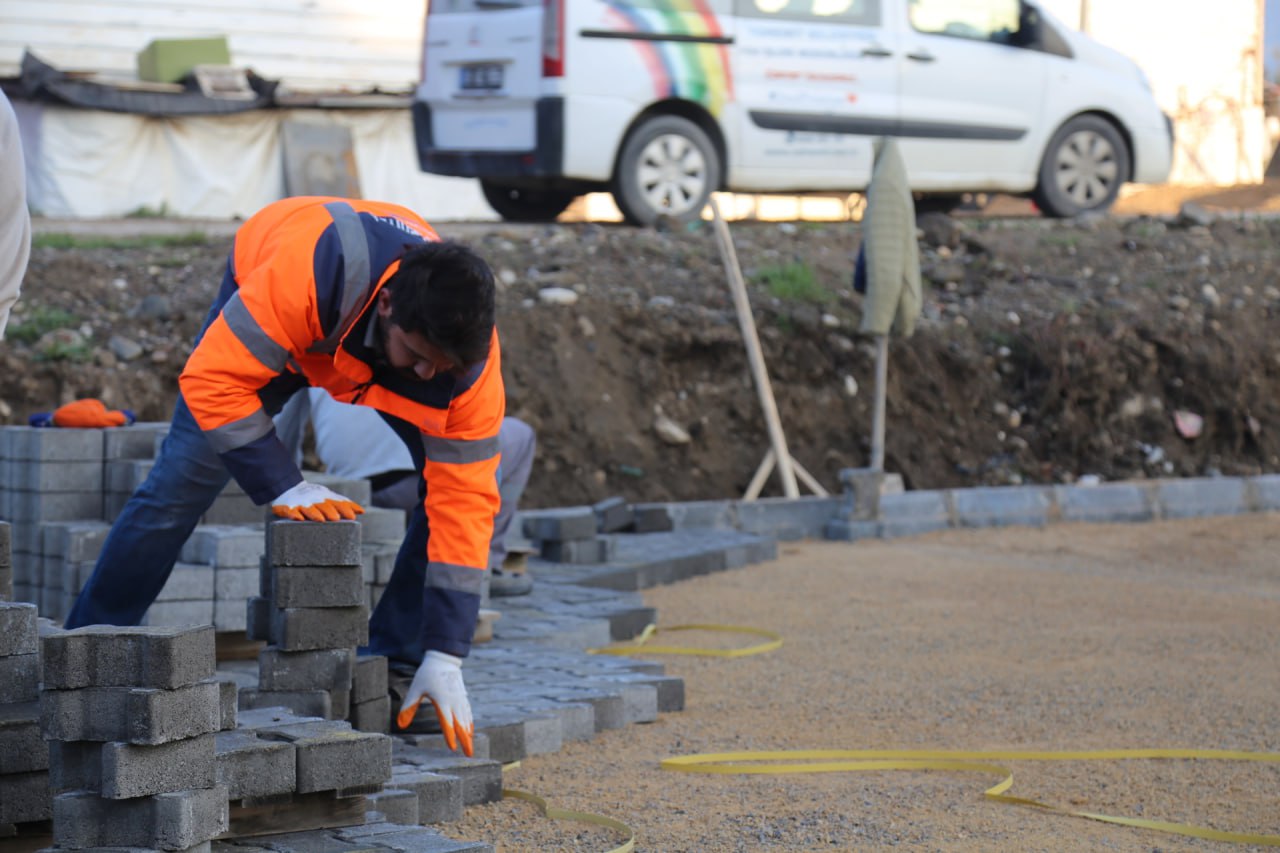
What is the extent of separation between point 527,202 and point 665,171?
1.63 metres

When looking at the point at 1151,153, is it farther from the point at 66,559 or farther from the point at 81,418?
the point at 66,559

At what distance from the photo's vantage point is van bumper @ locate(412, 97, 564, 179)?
1091cm

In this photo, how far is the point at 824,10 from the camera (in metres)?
11.9

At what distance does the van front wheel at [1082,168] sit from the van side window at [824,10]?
1.98 meters


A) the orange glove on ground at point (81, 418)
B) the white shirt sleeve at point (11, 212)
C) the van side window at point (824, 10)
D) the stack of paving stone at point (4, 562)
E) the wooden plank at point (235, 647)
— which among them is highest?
the van side window at point (824, 10)

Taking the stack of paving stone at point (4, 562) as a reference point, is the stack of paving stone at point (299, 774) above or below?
below

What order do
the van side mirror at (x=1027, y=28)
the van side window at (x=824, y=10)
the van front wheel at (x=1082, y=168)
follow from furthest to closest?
1. the van front wheel at (x=1082, y=168)
2. the van side mirror at (x=1027, y=28)
3. the van side window at (x=824, y=10)

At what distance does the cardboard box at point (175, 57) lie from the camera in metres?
16.5

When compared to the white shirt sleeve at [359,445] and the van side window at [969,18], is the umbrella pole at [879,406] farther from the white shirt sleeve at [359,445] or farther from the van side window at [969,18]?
the white shirt sleeve at [359,445]

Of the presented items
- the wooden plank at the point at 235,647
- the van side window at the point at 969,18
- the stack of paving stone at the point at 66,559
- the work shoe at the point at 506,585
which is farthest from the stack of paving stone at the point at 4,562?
A: the van side window at the point at 969,18

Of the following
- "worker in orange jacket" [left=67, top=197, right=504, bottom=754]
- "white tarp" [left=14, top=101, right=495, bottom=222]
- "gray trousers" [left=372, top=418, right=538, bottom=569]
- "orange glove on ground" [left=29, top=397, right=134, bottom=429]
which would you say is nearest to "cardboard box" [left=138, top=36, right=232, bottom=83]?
"white tarp" [left=14, top=101, right=495, bottom=222]

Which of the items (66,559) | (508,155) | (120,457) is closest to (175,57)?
(508,155)

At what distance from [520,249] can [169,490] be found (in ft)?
21.3

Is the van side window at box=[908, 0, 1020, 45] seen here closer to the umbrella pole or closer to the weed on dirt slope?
the weed on dirt slope
